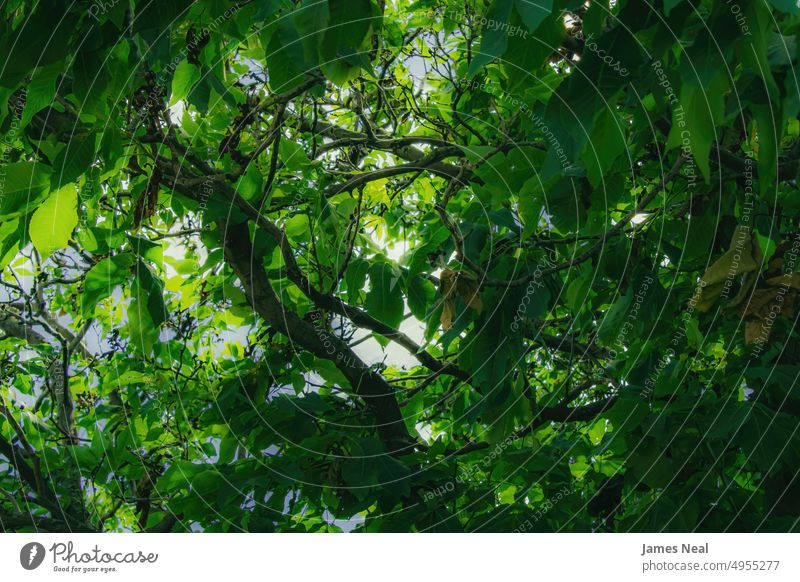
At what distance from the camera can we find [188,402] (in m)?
3.25

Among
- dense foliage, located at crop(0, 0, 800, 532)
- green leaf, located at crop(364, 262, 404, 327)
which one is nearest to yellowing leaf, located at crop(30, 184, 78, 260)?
dense foliage, located at crop(0, 0, 800, 532)

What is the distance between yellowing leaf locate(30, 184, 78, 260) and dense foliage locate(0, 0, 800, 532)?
0.01 metres

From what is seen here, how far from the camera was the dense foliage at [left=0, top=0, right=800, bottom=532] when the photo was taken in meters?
1.77

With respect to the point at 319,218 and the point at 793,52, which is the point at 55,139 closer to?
Result: the point at 319,218

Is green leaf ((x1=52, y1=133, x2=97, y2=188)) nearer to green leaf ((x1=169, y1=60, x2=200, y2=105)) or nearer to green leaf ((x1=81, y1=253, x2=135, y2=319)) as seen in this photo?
green leaf ((x1=169, y1=60, x2=200, y2=105))

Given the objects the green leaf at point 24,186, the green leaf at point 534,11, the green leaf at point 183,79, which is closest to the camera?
the green leaf at point 534,11

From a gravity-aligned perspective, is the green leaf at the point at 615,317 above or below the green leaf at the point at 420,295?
below

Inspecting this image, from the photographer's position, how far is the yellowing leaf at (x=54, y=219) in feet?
6.35

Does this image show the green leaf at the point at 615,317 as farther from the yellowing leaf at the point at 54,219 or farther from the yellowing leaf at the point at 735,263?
the yellowing leaf at the point at 54,219
